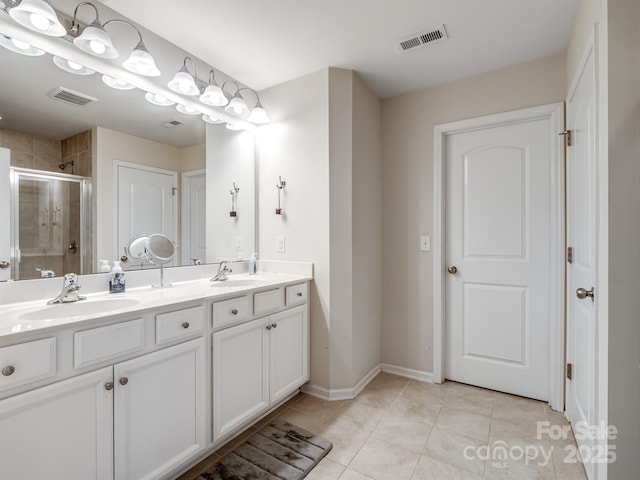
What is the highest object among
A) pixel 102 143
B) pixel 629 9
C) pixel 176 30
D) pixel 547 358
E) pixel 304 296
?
pixel 176 30

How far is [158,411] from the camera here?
1.35m

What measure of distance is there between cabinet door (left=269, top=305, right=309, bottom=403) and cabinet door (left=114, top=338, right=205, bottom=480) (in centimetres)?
52

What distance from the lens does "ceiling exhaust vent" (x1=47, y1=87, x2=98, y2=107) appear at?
62.8 inches

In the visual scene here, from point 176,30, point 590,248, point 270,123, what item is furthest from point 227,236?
point 590,248

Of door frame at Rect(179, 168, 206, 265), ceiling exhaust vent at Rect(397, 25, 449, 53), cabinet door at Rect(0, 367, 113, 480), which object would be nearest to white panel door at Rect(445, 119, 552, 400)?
ceiling exhaust vent at Rect(397, 25, 449, 53)

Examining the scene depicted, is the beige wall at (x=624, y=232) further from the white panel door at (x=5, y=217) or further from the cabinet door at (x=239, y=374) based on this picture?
the white panel door at (x=5, y=217)

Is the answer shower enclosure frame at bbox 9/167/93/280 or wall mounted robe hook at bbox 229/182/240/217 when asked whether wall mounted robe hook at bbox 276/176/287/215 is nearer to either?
wall mounted robe hook at bbox 229/182/240/217

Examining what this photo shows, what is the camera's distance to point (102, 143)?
175 cm

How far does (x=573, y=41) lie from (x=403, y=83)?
41.5 inches

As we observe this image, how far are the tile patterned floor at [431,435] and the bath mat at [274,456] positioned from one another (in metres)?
0.06

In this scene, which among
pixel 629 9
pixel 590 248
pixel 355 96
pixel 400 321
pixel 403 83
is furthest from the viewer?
pixel 400 321

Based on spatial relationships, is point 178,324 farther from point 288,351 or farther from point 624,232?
point 624,232

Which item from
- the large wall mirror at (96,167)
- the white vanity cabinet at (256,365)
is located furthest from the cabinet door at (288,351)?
the large wall mirror at (96,167)

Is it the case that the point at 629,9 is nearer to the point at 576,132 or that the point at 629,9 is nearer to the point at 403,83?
the point at 576,132
